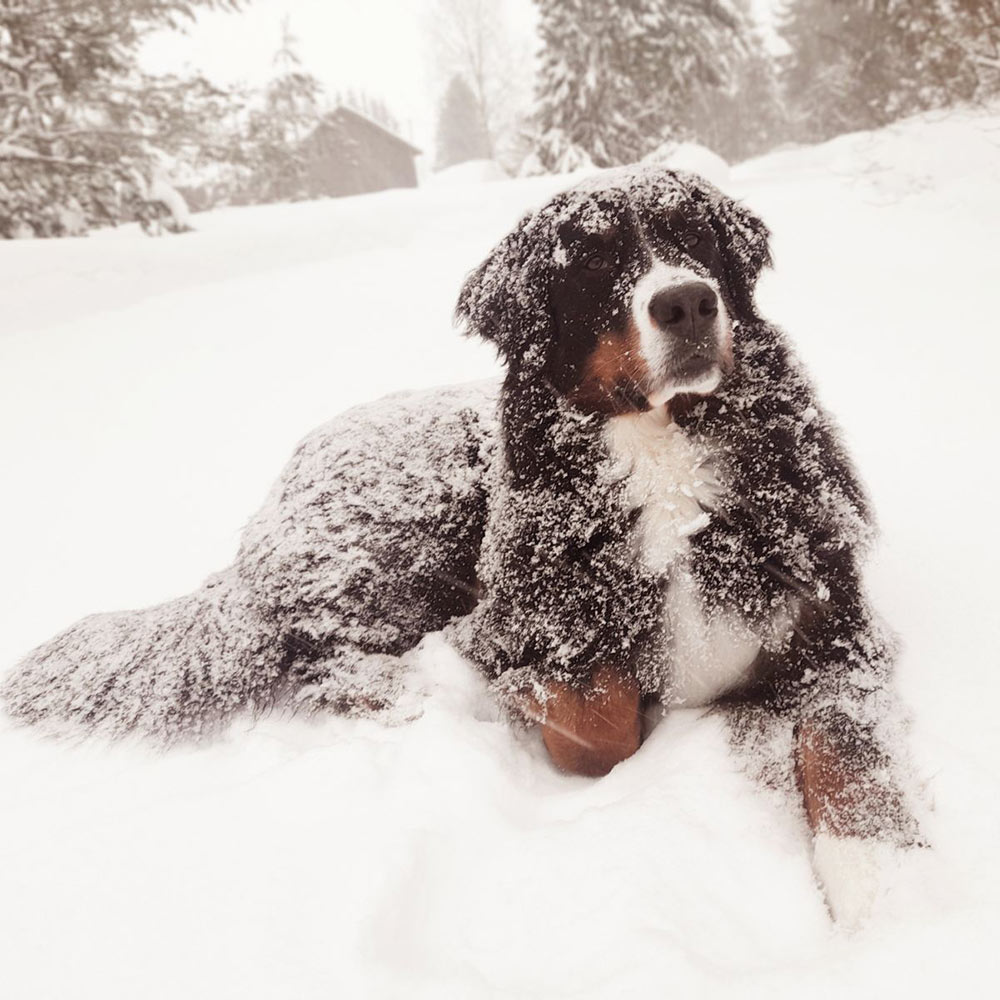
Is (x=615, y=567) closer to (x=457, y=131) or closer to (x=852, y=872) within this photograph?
(x=852, y=872)

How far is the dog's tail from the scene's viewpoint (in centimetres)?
216

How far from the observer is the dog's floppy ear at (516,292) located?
2160 mm

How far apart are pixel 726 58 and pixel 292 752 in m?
19.1

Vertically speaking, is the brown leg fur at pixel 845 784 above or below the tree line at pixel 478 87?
below

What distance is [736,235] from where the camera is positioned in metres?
2.20

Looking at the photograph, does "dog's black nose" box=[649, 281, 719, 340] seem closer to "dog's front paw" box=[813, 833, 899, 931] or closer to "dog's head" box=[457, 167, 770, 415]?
"dog's head" box=[457, 167, 770, 415]

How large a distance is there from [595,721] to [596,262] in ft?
4.61

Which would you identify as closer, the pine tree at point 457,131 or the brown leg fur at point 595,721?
the brown leg fur at point 595,721

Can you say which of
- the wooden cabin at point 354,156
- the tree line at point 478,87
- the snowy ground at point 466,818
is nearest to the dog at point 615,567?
the snowy ground at point 466,818

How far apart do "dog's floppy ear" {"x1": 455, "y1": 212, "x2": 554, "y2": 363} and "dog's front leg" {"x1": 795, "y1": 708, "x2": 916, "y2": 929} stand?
1.40m

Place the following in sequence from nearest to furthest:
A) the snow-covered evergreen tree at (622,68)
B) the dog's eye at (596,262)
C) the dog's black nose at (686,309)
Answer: the dog's black nose at (686,309) → the dog's eye at (596,262) → the snow-covered evergreen tree at (622,68)

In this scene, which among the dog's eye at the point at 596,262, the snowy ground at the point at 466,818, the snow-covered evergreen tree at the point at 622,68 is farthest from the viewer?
the snow-covered evergreen tree at the point at 622,68

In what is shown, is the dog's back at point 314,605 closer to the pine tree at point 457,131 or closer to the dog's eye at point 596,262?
the dog's eye at point 596,262

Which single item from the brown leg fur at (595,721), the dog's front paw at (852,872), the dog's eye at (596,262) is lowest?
the brown leg fur at (595,721)
